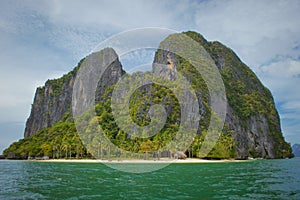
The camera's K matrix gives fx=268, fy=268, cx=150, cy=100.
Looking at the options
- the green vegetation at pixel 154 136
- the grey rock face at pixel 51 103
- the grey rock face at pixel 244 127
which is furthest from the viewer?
the grey rock face at pixel 51 103

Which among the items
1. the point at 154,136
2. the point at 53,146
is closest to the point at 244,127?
the point at 154,136

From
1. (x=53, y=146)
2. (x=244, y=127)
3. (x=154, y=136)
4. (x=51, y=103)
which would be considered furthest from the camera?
(x=51, y=103)

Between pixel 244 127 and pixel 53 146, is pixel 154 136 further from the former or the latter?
pixel 244 127

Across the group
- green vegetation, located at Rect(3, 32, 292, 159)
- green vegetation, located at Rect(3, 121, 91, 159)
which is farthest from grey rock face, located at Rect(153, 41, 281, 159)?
green vegetation, located at Rect(3, 121, 91, 159)

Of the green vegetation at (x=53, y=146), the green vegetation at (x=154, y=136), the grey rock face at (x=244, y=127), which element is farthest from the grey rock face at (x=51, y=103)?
the grey rock face at (x=244, y=127)

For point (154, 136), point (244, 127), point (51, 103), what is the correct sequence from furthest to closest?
point (51, 103), point (244, 127), point (154, 136)

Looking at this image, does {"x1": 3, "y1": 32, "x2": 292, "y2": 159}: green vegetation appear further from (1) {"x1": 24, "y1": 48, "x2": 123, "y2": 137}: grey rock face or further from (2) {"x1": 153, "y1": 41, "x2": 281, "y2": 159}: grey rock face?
(1) {"x1": 24, "y1": 48, "x2": 123, "y2": 137}: grey rock face

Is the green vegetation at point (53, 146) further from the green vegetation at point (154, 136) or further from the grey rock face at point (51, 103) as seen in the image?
the grey rock face at point (51, 103)

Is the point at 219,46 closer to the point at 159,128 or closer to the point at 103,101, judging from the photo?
the point at 103,101

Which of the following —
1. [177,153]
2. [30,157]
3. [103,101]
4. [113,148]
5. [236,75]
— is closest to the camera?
[177,153]

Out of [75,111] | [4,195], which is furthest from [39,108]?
[4,195]

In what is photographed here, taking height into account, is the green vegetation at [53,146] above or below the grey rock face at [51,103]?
below
